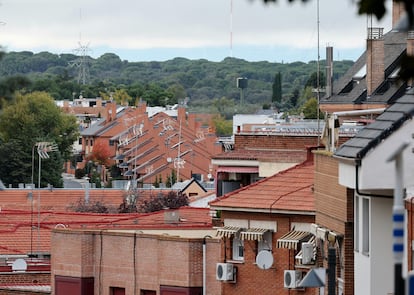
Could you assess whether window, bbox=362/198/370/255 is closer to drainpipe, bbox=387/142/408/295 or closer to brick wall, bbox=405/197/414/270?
brick wall, bbox=405/197/414/270

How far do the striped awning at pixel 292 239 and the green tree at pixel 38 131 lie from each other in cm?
10247

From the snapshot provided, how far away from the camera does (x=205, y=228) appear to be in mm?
46219

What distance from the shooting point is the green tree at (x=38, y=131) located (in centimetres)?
14412

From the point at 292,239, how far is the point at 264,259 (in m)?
0.73

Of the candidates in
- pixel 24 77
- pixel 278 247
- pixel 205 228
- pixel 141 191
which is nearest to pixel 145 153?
pixel 141 191

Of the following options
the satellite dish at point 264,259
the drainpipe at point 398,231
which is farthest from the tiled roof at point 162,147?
the drainpipe at point 398,231

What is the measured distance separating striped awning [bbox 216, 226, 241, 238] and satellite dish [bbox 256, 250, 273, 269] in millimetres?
1399

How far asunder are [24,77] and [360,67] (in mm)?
49004

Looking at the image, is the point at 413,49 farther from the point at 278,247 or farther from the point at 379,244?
the point at 379,244

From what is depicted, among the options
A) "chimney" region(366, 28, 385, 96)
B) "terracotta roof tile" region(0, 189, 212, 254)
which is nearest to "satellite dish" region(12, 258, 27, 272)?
"terracotta roof tile" region(0, 189, 212, 254)

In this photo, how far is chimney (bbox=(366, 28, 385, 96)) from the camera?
54.1m

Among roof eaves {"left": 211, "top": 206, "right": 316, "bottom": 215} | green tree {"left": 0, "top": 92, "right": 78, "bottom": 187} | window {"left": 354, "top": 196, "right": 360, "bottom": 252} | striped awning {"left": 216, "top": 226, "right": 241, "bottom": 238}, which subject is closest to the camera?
window {"left": 354, "top": 196, "right": 360, "bottom": 252}

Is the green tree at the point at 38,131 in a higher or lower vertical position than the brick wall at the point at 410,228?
lower

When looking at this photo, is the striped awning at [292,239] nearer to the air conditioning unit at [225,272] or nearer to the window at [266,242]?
the window at [266,242]
